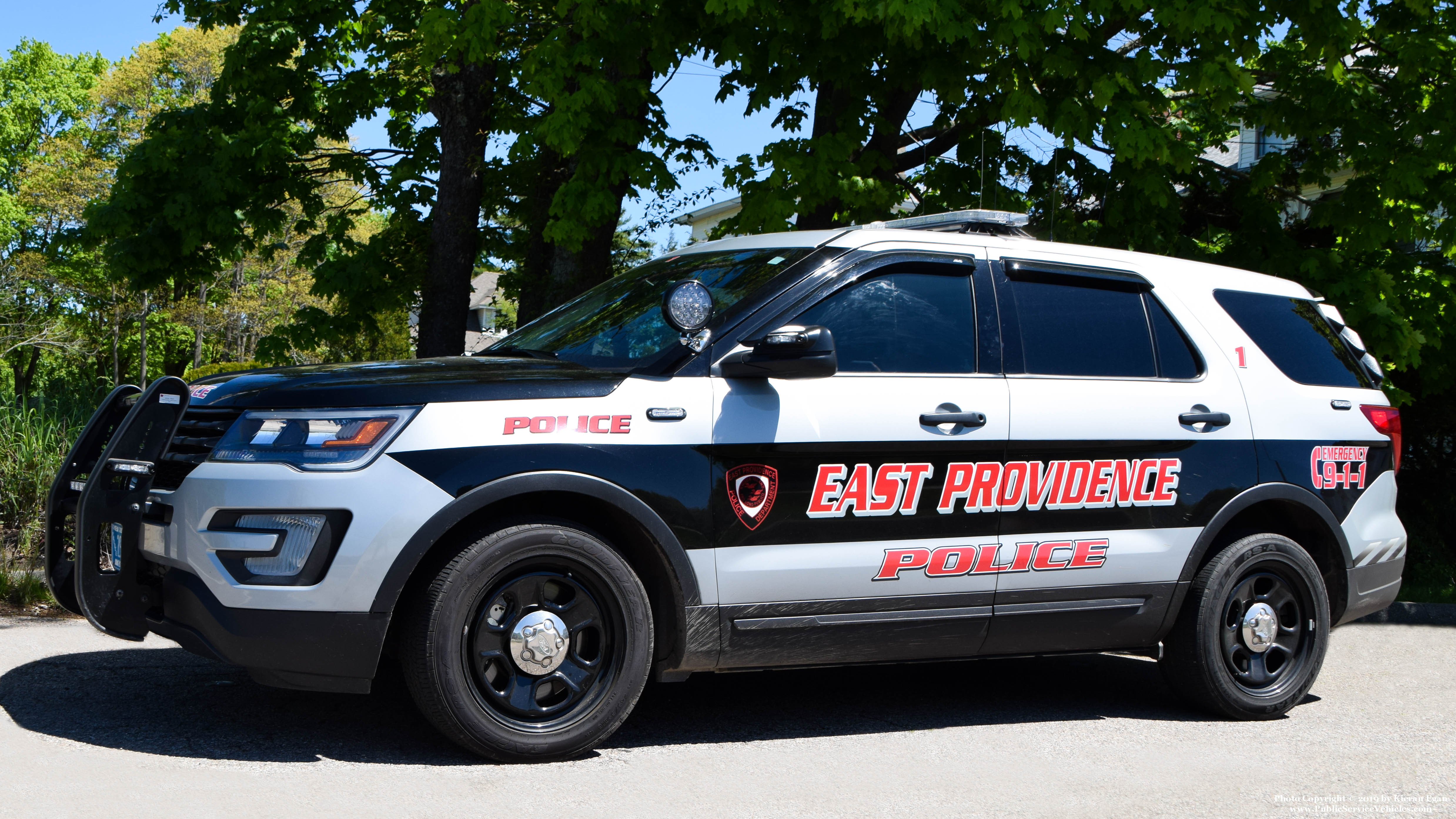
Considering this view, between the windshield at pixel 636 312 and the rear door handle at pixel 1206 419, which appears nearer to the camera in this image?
the windshield at pixel 636 312

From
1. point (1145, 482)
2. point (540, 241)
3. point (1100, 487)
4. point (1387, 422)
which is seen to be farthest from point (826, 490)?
point (540, 241)

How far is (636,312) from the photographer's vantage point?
553 centimetres

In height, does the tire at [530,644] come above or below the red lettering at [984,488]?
below

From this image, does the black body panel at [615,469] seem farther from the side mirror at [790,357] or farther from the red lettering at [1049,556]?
the red lettering at [1049,556]

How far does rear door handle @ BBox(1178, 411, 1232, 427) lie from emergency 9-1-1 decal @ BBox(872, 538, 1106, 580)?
2.23 feet

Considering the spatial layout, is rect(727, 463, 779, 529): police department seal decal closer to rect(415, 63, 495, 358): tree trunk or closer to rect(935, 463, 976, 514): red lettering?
rect(935, 463, 976, 514): red lettering

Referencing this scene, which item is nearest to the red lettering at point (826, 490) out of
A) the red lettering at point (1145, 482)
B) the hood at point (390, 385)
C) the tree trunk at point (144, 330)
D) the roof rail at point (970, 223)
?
the hood at point (390, 385)

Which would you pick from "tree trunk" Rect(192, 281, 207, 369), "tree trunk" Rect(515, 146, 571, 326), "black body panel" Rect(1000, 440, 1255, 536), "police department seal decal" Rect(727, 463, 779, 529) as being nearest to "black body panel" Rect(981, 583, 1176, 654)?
"black body panel" Rect(1000, 440, 1255, 536)

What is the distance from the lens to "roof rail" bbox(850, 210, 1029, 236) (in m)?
5.86

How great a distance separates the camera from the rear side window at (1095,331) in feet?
18.3

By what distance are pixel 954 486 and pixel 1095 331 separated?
108cm

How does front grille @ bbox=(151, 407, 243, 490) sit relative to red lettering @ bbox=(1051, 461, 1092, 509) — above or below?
above

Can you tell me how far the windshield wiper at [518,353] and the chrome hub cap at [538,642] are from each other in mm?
1180

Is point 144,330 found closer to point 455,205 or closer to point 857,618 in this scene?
point 455,205
